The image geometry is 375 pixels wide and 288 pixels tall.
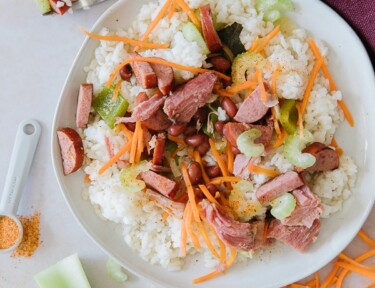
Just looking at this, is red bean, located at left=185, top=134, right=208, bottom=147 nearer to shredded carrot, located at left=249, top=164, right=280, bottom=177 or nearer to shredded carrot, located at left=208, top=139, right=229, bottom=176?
shredded carrot, located at left=208, top=139, right=229, bottom=176

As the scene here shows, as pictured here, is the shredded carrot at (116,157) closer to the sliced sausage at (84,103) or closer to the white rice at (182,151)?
the white rice at (182,151)

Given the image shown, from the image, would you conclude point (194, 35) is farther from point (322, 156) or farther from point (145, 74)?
point (322, 156)

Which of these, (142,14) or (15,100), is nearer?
(142,14)

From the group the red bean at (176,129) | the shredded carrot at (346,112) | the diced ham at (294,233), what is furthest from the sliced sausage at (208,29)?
the diced ham at (294,233)

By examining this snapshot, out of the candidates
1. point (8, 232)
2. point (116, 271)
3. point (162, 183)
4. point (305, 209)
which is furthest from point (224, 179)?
point (8, 232)

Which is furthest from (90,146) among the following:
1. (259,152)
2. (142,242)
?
(259,152)

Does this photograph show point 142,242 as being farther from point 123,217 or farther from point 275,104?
point 275,104
